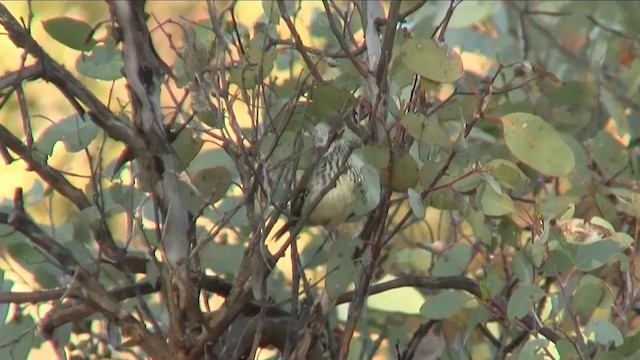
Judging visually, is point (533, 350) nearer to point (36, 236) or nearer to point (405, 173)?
point (405, 173)

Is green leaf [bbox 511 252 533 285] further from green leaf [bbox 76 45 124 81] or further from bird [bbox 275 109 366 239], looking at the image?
green leaf [bbox 76 45 124 81]

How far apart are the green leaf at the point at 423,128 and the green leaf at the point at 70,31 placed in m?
0.35

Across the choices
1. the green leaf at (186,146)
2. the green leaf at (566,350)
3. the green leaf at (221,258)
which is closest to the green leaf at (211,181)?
the green leaf at (186,146)

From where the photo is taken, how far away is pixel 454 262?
1351mm

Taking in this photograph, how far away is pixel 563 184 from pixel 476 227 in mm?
767

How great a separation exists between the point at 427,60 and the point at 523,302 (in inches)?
10.0

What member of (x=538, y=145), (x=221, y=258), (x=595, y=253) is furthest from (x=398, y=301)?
Answer: (x=538, y=145)

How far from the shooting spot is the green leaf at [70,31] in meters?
1.09

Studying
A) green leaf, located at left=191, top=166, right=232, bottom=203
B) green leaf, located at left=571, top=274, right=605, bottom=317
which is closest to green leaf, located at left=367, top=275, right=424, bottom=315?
green leaf, located at left=571, top=274, right=605, bottom=317

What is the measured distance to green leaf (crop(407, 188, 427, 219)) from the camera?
0.95 meters

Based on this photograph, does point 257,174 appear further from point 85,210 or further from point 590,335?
point 590,335

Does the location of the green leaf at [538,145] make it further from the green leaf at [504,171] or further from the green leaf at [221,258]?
the green leaf at [221,258]

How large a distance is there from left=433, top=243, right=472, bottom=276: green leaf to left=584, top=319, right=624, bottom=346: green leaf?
1.03ft

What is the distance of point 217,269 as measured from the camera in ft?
4.42
